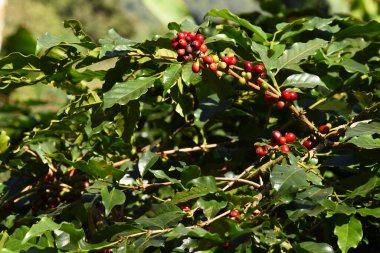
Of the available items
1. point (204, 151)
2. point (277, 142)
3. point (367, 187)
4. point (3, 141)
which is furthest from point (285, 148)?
point (3, 141)

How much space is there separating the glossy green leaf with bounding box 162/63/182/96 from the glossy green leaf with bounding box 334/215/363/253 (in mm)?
349

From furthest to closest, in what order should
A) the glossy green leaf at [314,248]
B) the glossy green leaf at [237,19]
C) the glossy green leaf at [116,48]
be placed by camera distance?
1. the glossy green leaf at [237,19]
2. the glossy green leaf at [116,48]
3. the glossy green leaf at [314,248]

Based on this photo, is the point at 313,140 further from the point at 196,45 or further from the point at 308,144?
the point at 196,45

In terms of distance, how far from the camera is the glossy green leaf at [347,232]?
789mm

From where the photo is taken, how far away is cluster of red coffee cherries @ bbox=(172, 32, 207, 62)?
2.97 ft

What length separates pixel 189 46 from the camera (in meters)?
0.91

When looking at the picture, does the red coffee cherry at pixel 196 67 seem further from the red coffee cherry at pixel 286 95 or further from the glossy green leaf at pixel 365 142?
the glossy green leaf at pixel 365 142

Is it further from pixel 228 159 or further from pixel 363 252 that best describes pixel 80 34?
pixel 363 252

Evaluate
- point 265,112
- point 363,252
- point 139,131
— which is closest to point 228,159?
point 265,112

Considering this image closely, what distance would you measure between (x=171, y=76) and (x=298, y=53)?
286 mm

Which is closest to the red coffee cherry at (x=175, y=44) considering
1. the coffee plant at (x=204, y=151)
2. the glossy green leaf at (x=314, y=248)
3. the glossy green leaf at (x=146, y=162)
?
the coffee plant at (x=204, y=151)

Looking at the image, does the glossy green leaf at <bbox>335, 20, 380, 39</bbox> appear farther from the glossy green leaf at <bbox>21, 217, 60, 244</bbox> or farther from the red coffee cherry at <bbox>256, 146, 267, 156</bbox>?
the glossy green leaf at <bbox>21, 217, 60, 244</bbox>

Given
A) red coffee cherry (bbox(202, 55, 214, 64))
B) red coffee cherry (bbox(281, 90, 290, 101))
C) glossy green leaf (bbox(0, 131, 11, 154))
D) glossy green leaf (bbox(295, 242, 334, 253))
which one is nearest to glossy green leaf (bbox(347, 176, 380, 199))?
glossy green leaf (bbox(295, 242, 334, 253))

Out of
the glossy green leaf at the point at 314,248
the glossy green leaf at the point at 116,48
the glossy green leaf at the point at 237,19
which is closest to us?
the glossy green leaf at the point at 314,248
